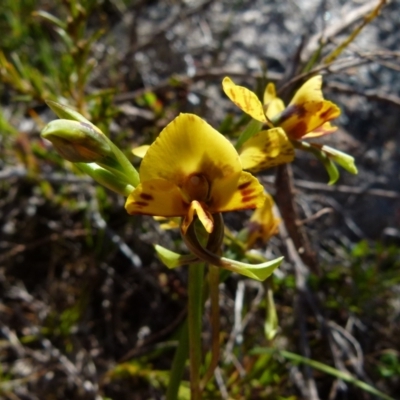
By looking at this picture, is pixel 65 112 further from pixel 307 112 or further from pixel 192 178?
pixel 307 112

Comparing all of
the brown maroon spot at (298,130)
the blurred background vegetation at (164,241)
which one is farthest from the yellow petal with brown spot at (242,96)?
the blurred background vegetation at (164,241)

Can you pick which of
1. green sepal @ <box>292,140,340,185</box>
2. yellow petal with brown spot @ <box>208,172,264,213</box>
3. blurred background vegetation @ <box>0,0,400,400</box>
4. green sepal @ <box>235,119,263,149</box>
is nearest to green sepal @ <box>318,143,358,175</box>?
green sepal @ <box>292,140,340,185</box>

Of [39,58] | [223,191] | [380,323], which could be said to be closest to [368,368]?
[380,323]

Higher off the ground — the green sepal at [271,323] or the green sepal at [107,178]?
the green sepal at [107,178]

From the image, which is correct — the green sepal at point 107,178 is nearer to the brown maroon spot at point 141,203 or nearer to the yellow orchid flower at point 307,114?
the brown maroon spot at point 141,203

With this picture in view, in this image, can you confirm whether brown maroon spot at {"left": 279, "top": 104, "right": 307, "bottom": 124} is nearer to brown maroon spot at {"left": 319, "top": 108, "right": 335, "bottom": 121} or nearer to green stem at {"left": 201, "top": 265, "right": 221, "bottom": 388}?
brown maroon spot at {"left": 319, "top": 108, "right": 335, "bottom": 121}
